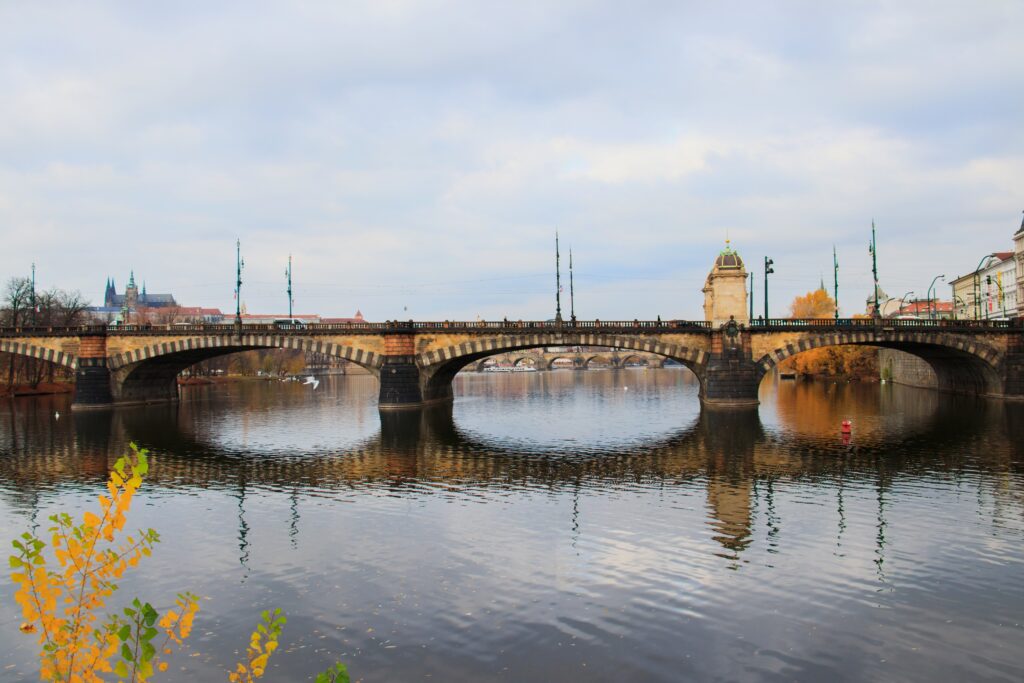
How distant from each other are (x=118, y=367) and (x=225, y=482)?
41659 millimetres

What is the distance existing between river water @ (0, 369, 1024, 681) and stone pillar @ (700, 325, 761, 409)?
1847 centimetres

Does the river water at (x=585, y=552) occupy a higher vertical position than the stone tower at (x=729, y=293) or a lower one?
lower

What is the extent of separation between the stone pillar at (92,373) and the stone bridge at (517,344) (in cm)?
8

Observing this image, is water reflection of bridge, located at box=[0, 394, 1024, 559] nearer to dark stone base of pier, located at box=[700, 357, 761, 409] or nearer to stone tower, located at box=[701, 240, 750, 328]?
dark stone base of pier, located at box=[700, 357, 761, 409]

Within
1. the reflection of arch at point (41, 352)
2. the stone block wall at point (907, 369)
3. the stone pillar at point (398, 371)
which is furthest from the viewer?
the stone block wall at point (907, 369)

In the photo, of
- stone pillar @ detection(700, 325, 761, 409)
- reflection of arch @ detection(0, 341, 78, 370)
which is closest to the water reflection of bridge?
stone pillar @ detection(700, 325, 761, 409)

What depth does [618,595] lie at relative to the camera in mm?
14711

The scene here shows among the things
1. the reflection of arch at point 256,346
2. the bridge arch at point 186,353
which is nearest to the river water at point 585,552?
the reflection of arch at point 256,346

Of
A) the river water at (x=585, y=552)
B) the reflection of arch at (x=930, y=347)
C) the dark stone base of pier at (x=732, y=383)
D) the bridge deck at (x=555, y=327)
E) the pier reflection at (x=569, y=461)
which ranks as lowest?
the pier reflection at (x=569, y=461)

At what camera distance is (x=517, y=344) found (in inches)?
2351

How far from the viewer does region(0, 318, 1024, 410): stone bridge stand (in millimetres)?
58125

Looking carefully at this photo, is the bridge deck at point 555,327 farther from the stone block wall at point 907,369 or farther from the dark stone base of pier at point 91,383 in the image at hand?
the stone block wall at point 907,369

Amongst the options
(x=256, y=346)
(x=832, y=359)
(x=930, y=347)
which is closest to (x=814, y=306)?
(x=832, y=359)

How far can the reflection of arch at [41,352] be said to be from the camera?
63.2 meters
